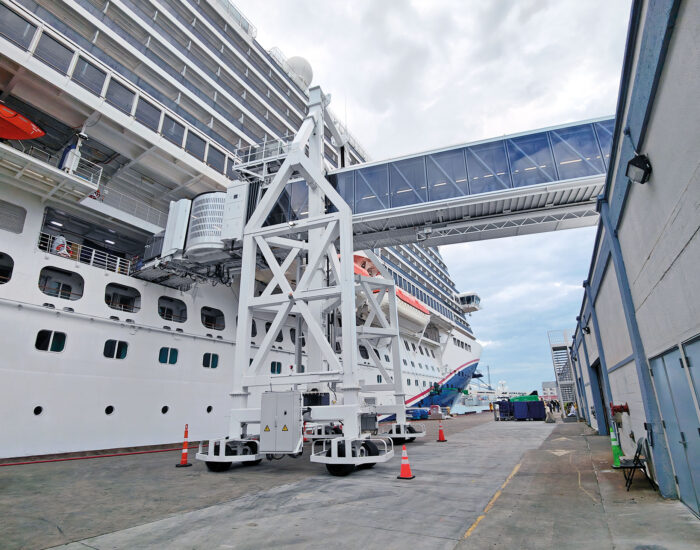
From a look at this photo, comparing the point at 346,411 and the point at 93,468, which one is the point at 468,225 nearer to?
the point at 346,411

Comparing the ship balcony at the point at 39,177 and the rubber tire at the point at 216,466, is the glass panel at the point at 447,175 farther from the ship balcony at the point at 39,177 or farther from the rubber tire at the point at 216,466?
the ship balcony at the point at 39,177

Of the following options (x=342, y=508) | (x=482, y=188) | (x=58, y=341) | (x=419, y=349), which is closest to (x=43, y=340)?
(x=58, y=341)

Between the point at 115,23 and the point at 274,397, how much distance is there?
19508 millimetres

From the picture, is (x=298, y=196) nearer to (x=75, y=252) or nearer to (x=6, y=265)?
(x=75, y=252)

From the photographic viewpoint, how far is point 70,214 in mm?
13297

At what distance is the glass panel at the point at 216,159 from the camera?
15.9m

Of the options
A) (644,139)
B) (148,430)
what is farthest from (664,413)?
(148,430)

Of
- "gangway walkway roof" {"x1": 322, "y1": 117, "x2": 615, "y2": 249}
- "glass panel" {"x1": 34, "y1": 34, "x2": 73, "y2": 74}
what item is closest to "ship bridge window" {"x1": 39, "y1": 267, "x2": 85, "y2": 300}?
"glass panel" {"x1": 34, "y1": 34, "x2": 73, "y2": 74}

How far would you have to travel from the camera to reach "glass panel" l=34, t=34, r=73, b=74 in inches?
433

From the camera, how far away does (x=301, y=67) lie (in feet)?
112

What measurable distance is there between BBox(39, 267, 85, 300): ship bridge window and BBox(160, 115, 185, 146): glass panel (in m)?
6.01

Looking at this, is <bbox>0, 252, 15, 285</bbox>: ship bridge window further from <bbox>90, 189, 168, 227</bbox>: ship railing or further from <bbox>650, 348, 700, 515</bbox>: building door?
<bbox>650, 348, 700, 515</bbox>: building door

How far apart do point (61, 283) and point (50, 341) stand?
2620mm

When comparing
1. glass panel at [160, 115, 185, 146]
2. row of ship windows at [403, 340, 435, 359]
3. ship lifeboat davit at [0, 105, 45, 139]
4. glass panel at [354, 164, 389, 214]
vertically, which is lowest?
row of ship windows at [403, 340, 435, 359]
